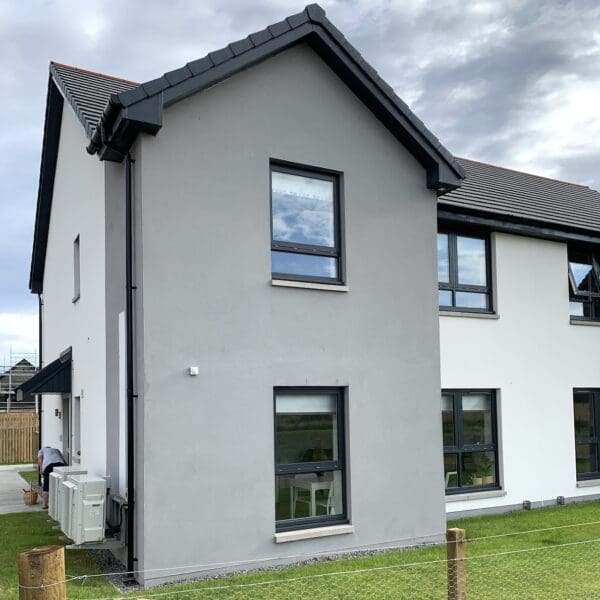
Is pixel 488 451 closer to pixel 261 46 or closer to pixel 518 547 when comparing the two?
pixel 518 547

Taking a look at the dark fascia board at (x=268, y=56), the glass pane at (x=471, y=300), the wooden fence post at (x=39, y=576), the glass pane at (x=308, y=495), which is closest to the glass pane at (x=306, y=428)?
the glass pane at (x=308, y=495)

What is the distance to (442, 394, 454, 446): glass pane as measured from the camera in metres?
13.3

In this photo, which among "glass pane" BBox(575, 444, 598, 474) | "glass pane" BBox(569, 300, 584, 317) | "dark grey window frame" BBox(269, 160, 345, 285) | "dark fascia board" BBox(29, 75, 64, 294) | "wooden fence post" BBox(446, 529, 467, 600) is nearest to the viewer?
"wooden fence post" BBox(446, 529, 467, 600)

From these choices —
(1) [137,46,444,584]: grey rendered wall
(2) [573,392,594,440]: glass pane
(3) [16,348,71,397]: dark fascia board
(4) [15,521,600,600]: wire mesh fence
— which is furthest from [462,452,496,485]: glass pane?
(3) [16,348,71,397]: dark fascia board

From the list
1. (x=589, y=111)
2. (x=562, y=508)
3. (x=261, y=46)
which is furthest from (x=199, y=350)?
(x=589, y=111)

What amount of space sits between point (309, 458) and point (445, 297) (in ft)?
15.7

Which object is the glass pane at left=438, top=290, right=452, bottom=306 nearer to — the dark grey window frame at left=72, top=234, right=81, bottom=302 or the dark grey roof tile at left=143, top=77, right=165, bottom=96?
the dark grey roof tile at left=143, top=77, right=165, bottom=96

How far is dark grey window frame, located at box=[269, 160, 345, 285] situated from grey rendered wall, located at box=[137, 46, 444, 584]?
14 centimetres

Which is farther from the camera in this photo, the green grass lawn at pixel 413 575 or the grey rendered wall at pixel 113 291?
the grey rendered wall at pixel 113 291

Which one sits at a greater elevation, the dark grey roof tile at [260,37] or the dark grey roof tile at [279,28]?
the dark grey roof tile at [279,28]

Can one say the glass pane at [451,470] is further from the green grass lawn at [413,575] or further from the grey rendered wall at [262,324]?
the grey rendered wall at [262,324]

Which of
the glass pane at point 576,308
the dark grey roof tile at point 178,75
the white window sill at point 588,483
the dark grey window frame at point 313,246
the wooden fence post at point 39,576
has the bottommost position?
the white window sill at point 588,483

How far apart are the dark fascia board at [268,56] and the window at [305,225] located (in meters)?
1.46

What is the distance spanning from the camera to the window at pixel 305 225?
10430 millimetres
